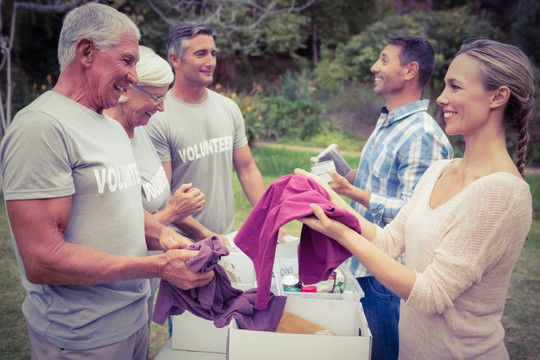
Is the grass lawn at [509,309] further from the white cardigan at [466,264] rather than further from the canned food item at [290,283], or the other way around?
the white cardigan at [466,264]

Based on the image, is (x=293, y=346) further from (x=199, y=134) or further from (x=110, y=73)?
(x=199, y=134)

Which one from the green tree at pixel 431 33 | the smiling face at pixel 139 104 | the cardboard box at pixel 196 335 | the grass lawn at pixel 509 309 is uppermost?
the green tree at pixel 431 33

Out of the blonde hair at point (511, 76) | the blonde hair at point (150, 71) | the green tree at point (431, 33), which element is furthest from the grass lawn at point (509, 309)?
the green tree at point (431, 33)

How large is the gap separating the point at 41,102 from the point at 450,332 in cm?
178

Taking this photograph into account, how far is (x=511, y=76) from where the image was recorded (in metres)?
1.78

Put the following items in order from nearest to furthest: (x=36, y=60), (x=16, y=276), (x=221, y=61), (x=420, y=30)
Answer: (x=16, y=276), (x=420, y=30), (x=36, y=60), (x=221, y=61)

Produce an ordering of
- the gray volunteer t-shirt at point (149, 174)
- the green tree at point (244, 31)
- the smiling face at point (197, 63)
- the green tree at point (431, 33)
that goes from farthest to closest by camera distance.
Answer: the green tree at point (244, 31) < the green tree at point (431, 33) < the smiling face at point (197, 63) < the gray volunteer t-shirt at point (149, 174)

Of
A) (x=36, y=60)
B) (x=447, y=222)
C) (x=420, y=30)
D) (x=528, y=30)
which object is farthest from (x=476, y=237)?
(x=36, y=60)

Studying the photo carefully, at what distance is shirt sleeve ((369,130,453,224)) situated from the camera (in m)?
2.68

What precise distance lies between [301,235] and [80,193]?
87 centimetres

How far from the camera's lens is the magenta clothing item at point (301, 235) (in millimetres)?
1783

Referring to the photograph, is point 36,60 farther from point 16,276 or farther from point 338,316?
point 338,316

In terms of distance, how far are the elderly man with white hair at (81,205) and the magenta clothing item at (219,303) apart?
9cm

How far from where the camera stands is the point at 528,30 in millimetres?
14477
